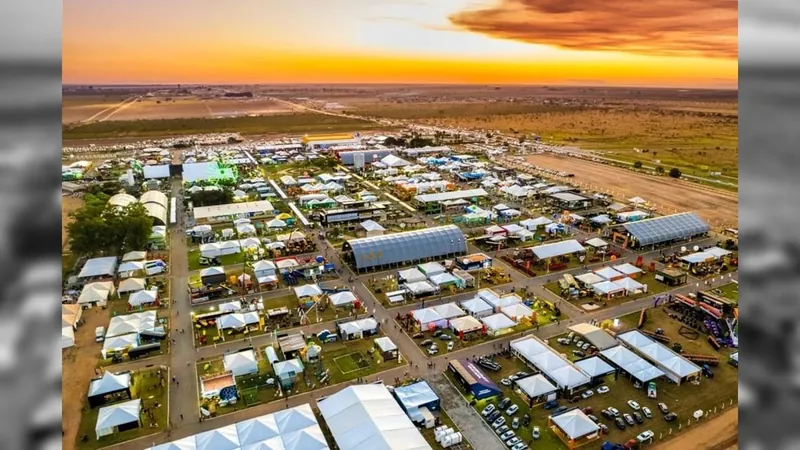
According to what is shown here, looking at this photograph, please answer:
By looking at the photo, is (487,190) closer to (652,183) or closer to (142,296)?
(652,183)

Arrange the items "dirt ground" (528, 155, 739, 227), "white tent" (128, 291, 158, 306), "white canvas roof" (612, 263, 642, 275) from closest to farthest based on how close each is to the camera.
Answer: "white tent" (128, 291, 158, 306)
"white canvas roof" (612, 263, 642, 275)
"dirt ground" (528, 155, 739, 227)

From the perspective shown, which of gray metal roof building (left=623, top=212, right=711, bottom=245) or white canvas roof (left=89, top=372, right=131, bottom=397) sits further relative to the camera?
gray metal roof building (left=623, top=212, right=711, bottom=245)

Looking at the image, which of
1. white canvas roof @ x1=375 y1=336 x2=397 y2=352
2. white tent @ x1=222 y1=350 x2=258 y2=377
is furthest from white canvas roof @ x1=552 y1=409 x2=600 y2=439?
white tent @ x1=222 y1=350 x2=258 y2=377

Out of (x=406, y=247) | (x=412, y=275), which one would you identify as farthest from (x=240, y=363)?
(x=406, y=247)

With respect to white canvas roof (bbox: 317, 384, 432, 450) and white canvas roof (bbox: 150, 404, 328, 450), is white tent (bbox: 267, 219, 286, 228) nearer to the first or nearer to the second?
white canvas roof (bbox: 317, 384, 432, 450)

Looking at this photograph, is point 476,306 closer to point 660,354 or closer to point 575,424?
point 660,354

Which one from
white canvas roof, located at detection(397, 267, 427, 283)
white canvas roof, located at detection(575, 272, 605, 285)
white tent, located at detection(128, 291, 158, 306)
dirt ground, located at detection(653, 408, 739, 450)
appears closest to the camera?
dirt ground, located at detection(653, 408, 739, 450)
